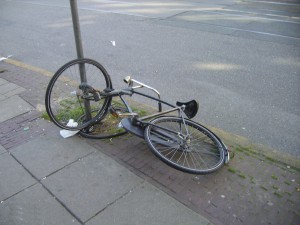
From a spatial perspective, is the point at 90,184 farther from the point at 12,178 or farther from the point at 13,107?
the point at 13,107

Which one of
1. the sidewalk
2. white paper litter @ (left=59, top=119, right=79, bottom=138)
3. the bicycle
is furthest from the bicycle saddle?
white paper litter @ (left=59, top=119, right=79, bottom=138)

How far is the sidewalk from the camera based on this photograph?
2945 millimetres

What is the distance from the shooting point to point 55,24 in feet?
35.5

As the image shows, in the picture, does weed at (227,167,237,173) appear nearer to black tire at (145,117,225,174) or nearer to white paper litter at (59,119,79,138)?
black tire at (145,117,225,174)

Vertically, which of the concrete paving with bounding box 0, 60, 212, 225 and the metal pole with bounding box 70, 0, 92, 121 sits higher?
the metal pole with bounding box 70, 0, 92, 121

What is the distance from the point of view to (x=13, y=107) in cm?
503

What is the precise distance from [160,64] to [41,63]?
2.80 meters

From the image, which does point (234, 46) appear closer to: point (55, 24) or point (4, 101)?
point (4, 101)

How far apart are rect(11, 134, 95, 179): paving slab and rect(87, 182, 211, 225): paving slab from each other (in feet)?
3.10

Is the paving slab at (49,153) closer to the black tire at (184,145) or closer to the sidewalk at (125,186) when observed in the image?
the sidewalk at (125,186)

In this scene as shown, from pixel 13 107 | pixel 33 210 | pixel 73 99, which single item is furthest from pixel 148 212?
pixel 13 107

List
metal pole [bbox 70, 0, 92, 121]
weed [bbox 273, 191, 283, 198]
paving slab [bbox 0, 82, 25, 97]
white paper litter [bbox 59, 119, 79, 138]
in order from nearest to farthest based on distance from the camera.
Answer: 1. weed [bbox 273, 191, 283, 198]
2. metal pole [bbox 70, 0, 92, 121]
3. white paper litter [bbox 59, 119, 79, 138]
4. paving slab [bbox 0, 82, 25, 97]

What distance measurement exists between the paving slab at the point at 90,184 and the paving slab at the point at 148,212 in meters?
0.09

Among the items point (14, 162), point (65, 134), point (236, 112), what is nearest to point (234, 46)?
point (236, 112)
